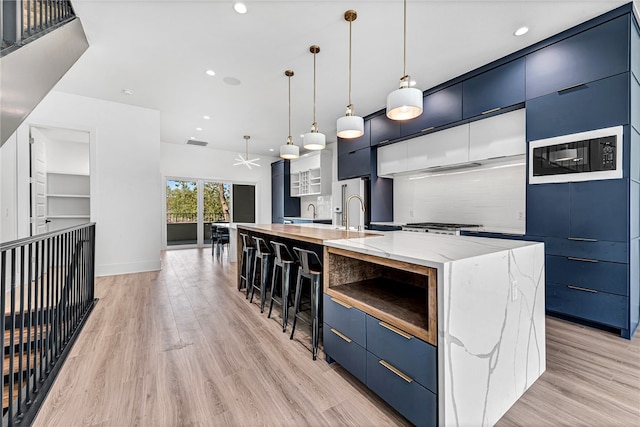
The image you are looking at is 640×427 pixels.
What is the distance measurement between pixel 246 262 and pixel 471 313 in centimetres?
296

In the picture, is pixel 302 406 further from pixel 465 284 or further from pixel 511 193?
pixel 511 193

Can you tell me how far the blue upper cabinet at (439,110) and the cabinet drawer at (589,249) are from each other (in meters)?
1.85

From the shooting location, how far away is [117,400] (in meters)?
1.66

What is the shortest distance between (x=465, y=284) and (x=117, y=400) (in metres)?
2.08

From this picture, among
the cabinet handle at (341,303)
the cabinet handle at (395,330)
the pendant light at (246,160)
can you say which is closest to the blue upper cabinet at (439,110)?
the cabinet handle at (341,303)

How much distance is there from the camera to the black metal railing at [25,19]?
67.6 inches

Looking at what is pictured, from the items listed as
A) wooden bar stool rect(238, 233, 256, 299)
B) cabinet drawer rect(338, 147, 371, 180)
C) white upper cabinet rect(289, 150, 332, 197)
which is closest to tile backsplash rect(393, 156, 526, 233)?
cabinet drawer rect(338, 147, 371, 180)

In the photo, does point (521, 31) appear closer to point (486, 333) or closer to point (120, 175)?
point (486, 333)

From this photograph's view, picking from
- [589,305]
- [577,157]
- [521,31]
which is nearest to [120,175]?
[521,31]

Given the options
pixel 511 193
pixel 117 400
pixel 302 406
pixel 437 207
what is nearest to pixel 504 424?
pixel 302 406

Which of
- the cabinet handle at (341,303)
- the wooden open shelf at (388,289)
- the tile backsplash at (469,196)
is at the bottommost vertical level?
the cabinet handle at (341,303)

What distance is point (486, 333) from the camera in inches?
53.5

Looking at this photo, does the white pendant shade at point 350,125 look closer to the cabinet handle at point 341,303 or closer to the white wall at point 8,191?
the cabinet handle at point 341,303

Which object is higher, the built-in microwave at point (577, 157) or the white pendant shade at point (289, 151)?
the white pendant shade at point (289, 151)
